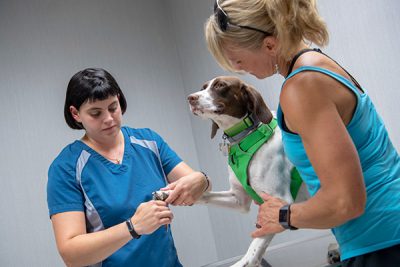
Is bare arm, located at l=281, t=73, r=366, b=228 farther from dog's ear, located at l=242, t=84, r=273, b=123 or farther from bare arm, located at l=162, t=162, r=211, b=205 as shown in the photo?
dog's ear, located at l=242, t=84, r=273, b=123

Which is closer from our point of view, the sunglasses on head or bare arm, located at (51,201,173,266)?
the sunglasses on head

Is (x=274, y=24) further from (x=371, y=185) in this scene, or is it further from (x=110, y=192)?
(x=110, y=192)

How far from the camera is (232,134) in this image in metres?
1.61

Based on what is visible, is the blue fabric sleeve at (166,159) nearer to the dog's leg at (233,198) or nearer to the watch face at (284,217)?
the dog's leg at (233,198)

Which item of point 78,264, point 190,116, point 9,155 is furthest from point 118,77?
point 78,264

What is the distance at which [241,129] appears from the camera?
5.27ft

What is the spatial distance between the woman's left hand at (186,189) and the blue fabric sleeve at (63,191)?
0.89 ft

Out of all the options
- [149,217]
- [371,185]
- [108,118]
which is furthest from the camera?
[108,118]

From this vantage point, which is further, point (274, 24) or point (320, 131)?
point (274, 24)

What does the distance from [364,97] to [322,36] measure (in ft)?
0.54

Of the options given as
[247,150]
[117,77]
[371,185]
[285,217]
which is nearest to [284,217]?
[285,217]

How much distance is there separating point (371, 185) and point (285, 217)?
0.18 metres

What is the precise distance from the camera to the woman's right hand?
1336mm

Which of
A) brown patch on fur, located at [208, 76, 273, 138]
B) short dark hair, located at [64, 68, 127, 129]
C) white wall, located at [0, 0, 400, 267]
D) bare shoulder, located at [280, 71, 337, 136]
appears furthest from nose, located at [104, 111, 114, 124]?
white wall, located at [0, 0, 400, 267]
